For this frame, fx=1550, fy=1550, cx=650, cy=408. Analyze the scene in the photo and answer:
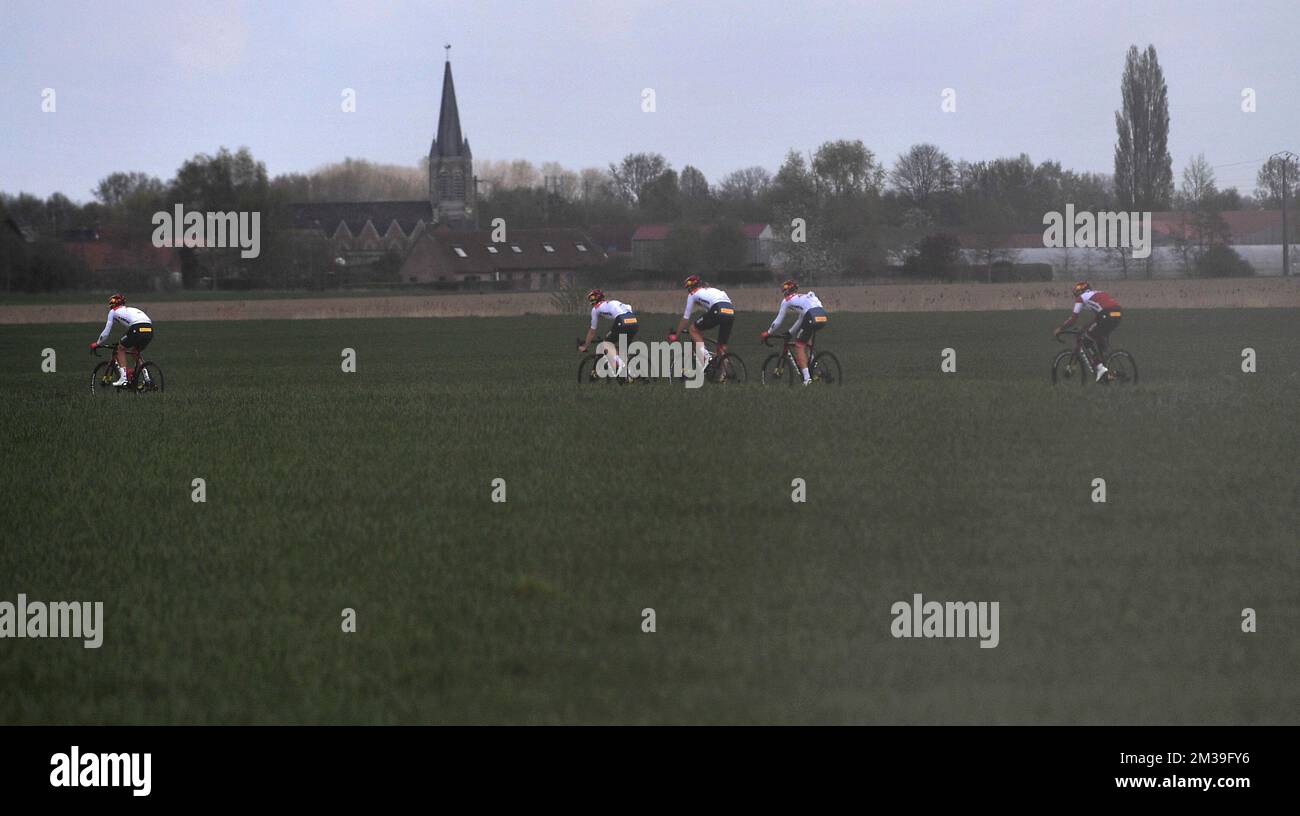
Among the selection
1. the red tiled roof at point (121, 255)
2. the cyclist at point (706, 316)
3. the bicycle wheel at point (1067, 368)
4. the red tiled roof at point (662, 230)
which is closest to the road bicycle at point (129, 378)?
the cyclist at point (706, 316)

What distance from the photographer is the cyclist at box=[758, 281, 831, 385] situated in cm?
2450

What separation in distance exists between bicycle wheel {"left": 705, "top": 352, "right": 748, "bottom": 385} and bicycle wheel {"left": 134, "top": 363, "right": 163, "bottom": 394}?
10103mm

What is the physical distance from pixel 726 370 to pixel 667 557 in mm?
15396

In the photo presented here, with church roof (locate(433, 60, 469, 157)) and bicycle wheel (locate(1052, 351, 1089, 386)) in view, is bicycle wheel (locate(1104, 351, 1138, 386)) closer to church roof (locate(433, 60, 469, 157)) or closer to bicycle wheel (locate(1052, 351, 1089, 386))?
bicycle wheel (locate(1052, 351, 1089, 386))

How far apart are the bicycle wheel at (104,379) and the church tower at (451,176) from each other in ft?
319

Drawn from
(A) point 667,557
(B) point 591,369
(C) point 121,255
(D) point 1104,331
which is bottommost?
(A) point 667,557

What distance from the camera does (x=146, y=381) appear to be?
28.2 m

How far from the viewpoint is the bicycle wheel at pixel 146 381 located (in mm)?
27922

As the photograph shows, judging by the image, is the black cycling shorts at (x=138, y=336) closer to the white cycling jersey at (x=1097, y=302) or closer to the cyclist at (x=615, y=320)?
the cyclist at (x=615, y=320)

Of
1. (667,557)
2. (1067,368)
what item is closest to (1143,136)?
(1067,368)

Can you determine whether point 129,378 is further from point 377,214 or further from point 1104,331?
point 377,214

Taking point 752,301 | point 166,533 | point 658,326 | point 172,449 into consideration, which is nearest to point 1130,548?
point 166,533
